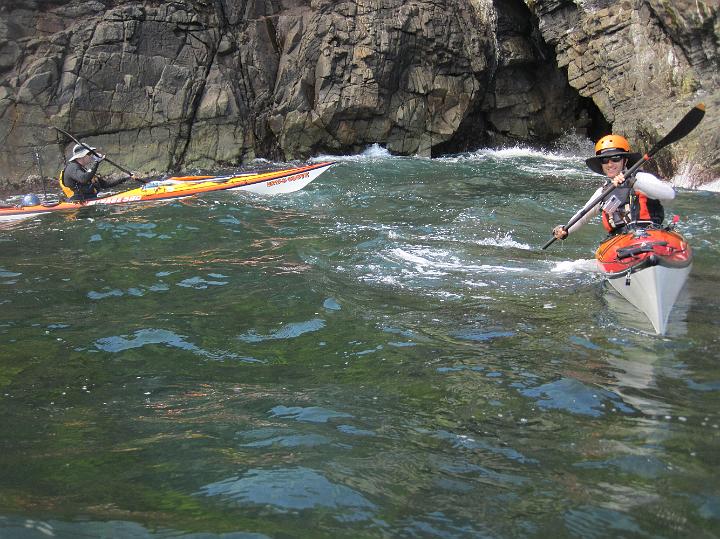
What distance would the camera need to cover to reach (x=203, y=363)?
451 centimetres

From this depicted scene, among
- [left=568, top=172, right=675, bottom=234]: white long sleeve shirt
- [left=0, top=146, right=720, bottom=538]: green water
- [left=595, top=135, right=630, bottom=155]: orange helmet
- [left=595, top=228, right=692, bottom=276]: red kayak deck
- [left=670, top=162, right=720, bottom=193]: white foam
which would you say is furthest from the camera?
[left=670, top=162, right=720, bottom=193]: white foam

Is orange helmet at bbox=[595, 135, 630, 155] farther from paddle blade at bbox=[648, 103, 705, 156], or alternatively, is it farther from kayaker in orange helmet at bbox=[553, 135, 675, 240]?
paddle blade at bbox=[648, 103, 705, 156]

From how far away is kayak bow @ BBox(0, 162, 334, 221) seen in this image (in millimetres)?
11234

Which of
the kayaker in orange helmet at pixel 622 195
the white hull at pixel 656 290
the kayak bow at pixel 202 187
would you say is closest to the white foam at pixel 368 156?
the kayak bow at pixel 202 187

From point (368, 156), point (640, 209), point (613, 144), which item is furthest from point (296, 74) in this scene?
point (640, 209)

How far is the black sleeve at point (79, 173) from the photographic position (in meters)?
11.0

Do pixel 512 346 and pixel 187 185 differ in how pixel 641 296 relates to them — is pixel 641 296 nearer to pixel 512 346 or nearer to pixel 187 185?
pixel 512 346

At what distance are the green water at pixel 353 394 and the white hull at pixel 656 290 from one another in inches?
4.6

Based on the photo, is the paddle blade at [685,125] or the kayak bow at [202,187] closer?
the paddle blade at [685,125]

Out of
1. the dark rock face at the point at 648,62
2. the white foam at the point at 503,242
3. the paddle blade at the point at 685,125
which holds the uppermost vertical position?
the dark rock face at the point at 648,62

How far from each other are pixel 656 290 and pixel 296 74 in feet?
47.0

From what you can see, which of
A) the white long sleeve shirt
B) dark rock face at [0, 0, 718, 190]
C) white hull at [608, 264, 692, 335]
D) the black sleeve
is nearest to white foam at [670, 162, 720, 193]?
dark rock face at [0, 0, 718, 190]

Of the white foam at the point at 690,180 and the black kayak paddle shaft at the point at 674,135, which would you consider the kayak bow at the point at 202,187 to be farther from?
the black kayak paddle shaft at the point at 674,135

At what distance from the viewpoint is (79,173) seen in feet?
36.3
